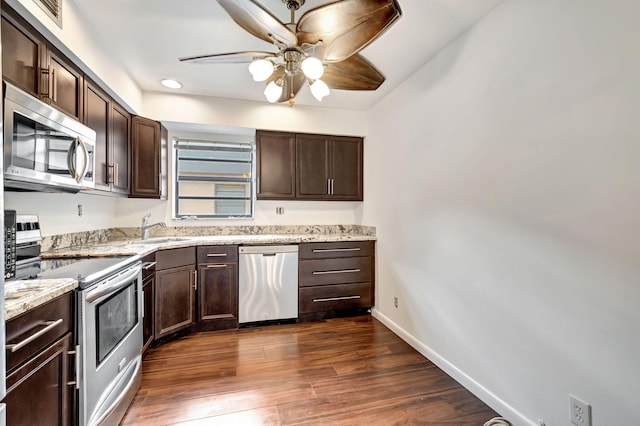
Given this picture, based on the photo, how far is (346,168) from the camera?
147 inches

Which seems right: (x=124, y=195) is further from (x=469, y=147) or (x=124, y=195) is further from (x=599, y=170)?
(x=599, y=170)

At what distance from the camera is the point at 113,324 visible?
165 cm

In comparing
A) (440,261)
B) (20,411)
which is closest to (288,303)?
(440,261)

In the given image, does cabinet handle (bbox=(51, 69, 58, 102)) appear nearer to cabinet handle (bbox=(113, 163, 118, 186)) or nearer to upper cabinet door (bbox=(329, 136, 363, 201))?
cabinet handle (bbox=(113, 163, 118, 186))

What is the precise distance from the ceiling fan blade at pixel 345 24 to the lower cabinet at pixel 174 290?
2.15 m

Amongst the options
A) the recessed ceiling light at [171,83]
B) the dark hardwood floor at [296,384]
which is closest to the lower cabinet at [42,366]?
the dark hardwood floor at [296,384]

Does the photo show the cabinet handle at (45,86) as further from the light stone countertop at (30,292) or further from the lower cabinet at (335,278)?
Answer: the lower cabinet at (335,278)

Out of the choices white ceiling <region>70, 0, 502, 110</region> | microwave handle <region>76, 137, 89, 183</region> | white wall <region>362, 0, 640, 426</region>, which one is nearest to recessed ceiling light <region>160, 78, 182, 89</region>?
white ceiling <region>70, 0, 502, 110</region>

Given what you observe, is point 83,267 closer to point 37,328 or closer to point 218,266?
point 37,328

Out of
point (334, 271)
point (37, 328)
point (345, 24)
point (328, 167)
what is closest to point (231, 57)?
point (345, 24)

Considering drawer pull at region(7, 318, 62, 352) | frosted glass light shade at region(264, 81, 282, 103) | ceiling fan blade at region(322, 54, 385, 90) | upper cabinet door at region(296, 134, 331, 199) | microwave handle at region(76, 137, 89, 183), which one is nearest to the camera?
drawer pull at region(7, 318, 62, 352)

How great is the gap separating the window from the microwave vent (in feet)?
6.28

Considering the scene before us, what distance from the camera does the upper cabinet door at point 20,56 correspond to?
135 centimetres

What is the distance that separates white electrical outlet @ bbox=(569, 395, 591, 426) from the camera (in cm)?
135
